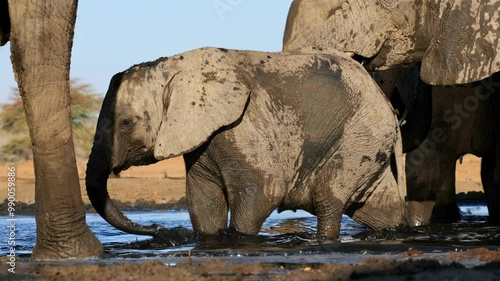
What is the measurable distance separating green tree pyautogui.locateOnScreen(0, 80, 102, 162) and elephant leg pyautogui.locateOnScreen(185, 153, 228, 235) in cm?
1941

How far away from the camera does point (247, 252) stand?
7848 millimetres

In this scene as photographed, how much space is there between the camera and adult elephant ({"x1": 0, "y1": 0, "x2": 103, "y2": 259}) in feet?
23.0

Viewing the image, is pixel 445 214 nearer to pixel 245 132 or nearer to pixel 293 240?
pixel 293 240

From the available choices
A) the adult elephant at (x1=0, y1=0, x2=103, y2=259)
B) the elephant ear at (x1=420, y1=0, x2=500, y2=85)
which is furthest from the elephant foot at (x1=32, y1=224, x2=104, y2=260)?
the elephant ear at (x1=420, y1=0, x2=500, y2=85)

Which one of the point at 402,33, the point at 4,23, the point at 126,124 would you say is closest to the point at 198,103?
the point at 126,124

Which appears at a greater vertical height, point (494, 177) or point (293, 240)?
point (494, 177)

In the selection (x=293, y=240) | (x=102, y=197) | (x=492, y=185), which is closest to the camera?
(x=102, y=197)

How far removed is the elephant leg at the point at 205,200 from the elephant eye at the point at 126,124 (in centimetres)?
45

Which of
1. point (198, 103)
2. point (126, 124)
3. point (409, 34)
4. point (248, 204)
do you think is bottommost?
point (248, 204)

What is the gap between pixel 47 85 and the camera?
7.07m

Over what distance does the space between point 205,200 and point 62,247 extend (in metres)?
1.69

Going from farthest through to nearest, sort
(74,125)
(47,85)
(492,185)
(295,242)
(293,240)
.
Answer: (74,125) < (492,185) < (293,240) < (295,242) < (47,85)

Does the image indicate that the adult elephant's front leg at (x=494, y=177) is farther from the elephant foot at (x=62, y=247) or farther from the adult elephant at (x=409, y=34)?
the elephant foot at (x=62, y=247)

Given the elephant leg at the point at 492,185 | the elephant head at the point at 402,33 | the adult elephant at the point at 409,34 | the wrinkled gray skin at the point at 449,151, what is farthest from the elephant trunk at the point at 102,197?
the elephant leg at the point at 492,185
